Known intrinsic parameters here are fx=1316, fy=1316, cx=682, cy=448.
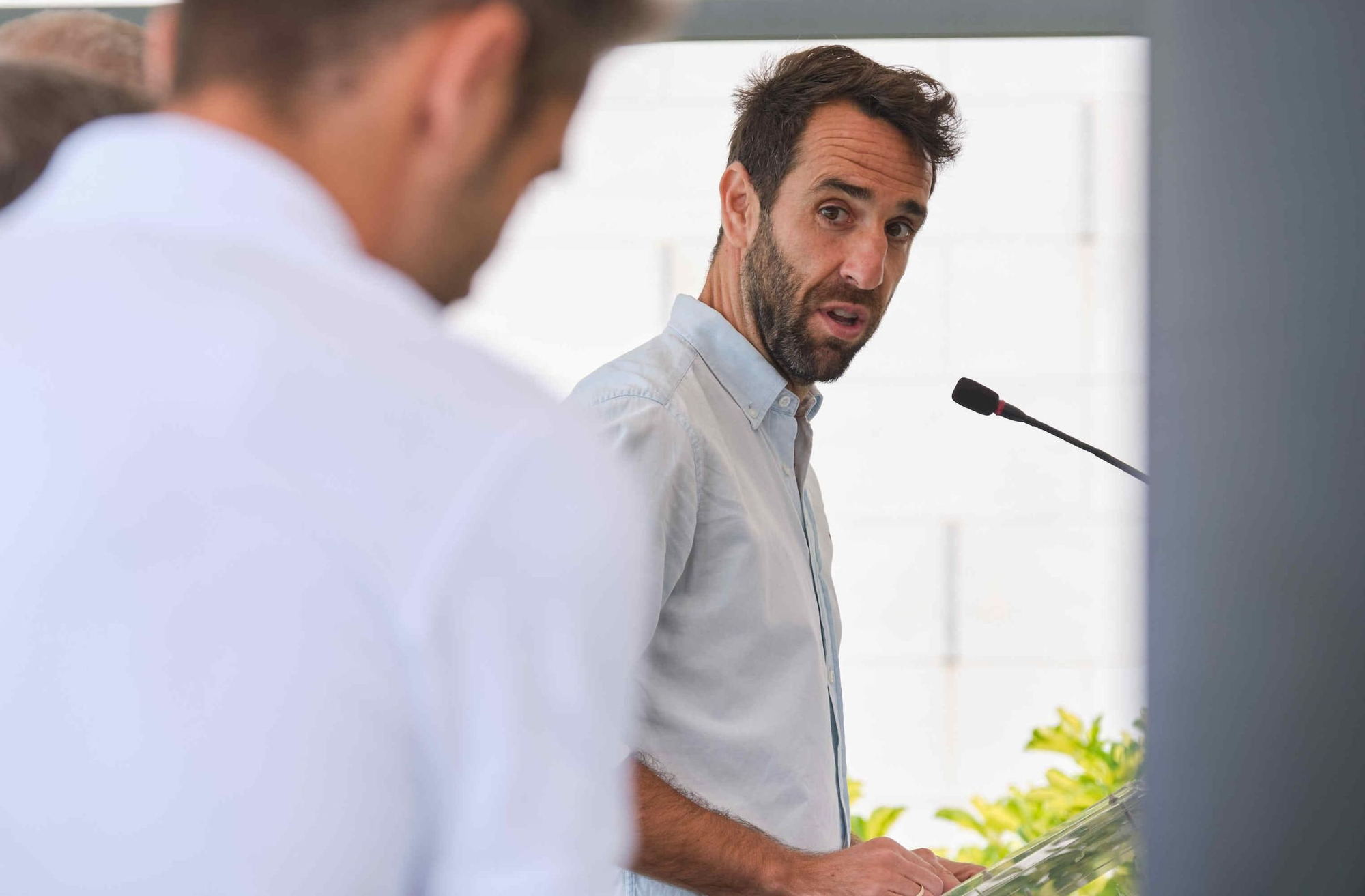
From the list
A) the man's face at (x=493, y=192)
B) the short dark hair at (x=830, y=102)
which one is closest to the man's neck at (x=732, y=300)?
the short dark hair at (x=830, y=102)

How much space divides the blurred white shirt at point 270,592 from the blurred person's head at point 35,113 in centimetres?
65

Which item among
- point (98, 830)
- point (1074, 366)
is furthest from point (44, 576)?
point (1074, 366)

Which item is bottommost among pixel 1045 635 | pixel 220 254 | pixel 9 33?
pixel 1045 635

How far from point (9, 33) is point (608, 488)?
1.29 m

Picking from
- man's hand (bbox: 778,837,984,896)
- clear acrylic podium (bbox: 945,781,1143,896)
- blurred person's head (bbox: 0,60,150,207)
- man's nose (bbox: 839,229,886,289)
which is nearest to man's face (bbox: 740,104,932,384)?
man's nose (bbox: 839,229,886,289)

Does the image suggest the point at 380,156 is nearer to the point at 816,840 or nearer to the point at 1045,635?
the point at 816,840

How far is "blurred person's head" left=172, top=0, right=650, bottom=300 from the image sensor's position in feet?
1.83

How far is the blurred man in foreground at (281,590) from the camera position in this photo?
49cm

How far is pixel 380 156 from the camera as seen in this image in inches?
22.4

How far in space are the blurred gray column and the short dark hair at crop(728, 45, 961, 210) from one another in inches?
62.7

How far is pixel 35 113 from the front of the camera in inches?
42.8

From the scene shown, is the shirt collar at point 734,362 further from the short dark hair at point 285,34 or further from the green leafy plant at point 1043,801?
the short dark hair at point 285,34

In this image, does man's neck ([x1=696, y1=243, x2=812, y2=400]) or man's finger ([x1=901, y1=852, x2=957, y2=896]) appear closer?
man's finger ([x1=901, y1=852, x2=957, y2=896])

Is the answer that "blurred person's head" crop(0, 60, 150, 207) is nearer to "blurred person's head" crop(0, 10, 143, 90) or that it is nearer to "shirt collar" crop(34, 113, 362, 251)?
"blurred person's head" crop(0, 10, 143, 90)
